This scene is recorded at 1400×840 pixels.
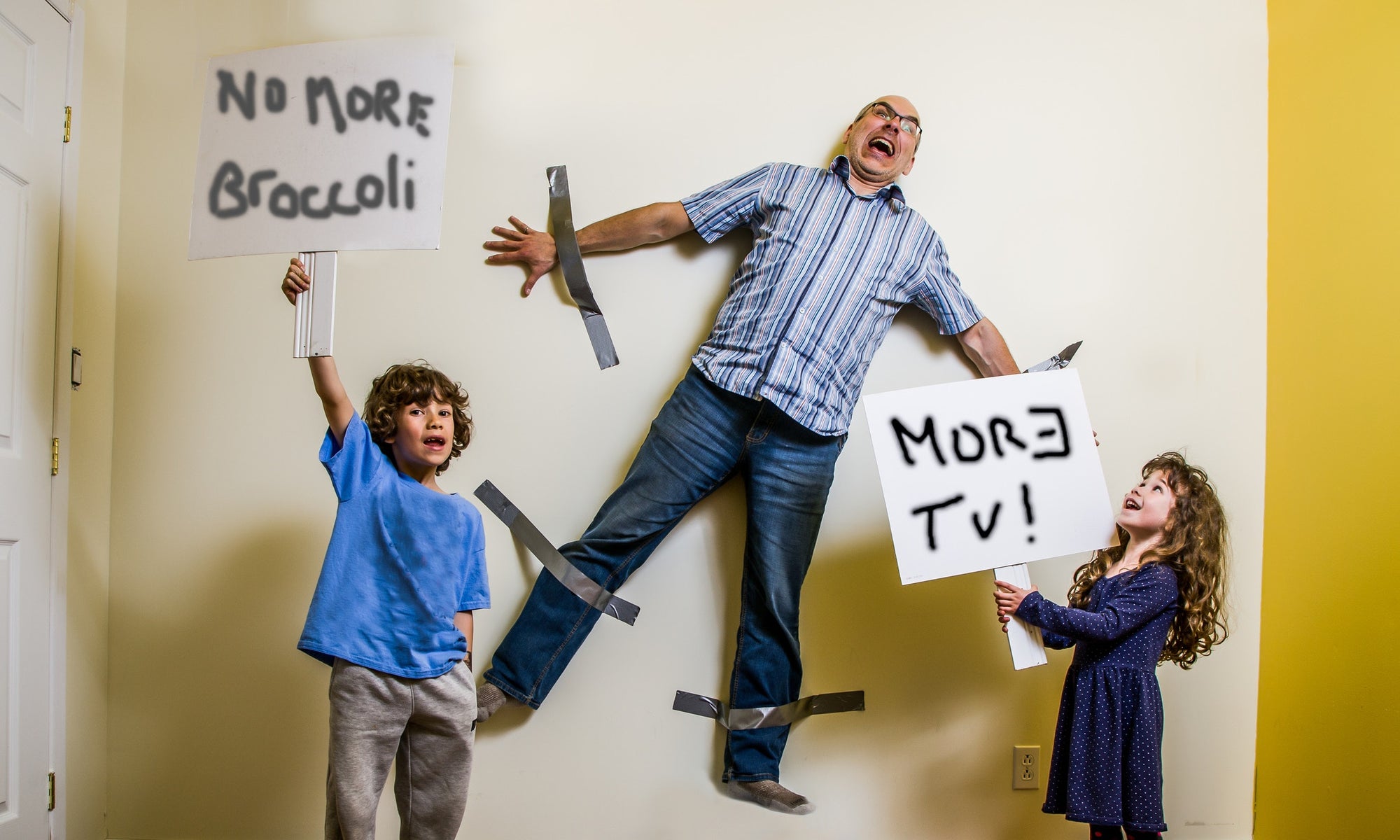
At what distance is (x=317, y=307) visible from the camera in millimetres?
1265

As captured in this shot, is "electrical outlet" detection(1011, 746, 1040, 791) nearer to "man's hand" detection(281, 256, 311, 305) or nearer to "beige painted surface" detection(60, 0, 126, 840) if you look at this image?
"man's hand" detection(281, 256, 311, 305)

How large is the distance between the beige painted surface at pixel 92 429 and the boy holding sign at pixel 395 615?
0.78 meters

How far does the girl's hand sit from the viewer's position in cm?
144

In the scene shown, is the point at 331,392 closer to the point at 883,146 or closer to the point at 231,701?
the point at 231,701

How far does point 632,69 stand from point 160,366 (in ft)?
3.83

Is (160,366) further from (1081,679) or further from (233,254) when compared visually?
(1081,679)

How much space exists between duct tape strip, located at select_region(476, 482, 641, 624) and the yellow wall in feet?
4.42

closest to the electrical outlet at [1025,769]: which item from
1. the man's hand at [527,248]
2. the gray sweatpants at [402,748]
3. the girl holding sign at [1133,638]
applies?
the girl holding sign at [1133,638]

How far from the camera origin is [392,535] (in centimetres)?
131

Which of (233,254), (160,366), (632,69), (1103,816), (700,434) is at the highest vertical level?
(632,69)

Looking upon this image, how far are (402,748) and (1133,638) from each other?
3.93 feet

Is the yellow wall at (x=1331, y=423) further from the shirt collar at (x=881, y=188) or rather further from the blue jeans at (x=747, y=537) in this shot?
the blue jeans at (x=747, y=537)

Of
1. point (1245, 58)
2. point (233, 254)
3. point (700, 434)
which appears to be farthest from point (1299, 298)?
point (233, 254)

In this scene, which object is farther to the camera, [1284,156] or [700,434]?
[1284,156]
